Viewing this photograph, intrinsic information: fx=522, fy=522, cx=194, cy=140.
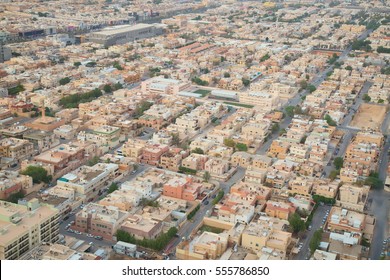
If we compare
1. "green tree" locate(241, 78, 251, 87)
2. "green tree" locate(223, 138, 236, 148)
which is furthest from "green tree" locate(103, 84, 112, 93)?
"green tree" locate(223, 138, 236, 148)

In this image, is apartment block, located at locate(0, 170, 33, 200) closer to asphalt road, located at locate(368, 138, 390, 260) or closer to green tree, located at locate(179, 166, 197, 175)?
green tree, located at locate(179, 166, 197, 175)

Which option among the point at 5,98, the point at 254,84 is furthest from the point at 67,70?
the point at 254,84

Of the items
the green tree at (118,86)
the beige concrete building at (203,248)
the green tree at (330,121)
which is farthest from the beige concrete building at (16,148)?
the green tree at (330,121)

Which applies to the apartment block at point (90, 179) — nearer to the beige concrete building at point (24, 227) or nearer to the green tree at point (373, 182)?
the beige concrete building at point (24, 227)

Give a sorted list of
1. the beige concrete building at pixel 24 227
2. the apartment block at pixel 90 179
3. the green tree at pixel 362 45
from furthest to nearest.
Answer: the green tree at pixel 362 45 → the apartment block at pixel 90 179 → the beige concrete building at pixel 24 227

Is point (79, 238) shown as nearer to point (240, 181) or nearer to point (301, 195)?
point (240, 181)

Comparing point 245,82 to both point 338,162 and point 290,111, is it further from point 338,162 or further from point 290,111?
point 338,162

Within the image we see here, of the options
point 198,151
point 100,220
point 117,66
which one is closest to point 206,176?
point 198,151
